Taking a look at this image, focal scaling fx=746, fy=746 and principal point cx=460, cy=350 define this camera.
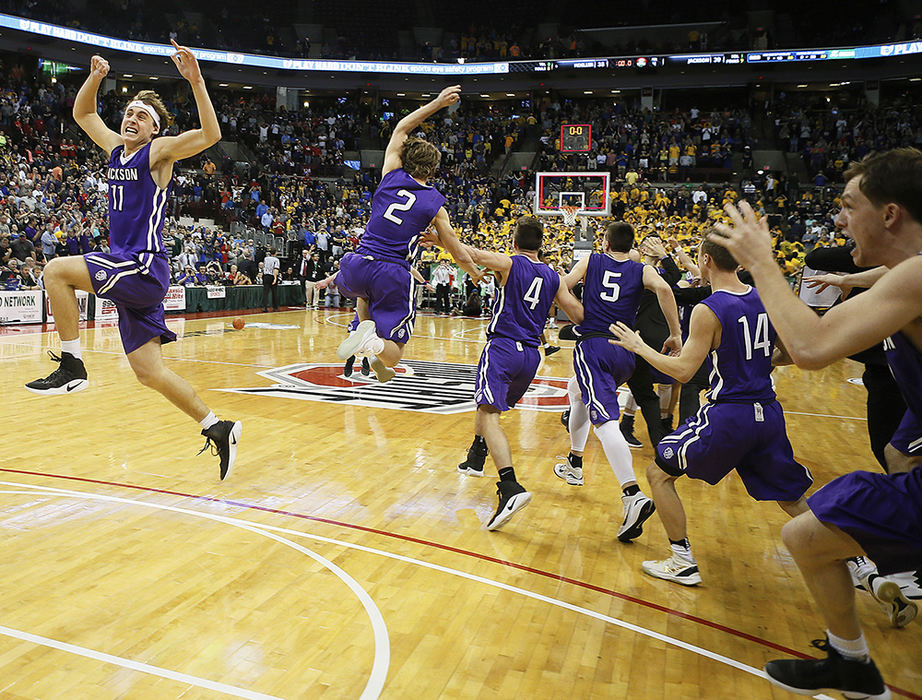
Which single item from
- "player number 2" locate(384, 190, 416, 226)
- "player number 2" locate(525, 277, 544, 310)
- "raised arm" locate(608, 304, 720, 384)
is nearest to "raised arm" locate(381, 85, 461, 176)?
"player number 2" locate(384, 190, 416, 226)

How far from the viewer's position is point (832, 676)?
2.35 metres

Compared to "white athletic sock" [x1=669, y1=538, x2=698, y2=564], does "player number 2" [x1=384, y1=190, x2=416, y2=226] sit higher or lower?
higher

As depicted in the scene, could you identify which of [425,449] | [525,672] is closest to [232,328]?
[425,449]

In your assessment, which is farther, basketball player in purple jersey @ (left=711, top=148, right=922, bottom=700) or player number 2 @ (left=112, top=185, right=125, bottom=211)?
player number 2 @ (left=112, top=185, right=125, bottom=211)

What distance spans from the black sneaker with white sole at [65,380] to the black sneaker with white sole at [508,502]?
252cm

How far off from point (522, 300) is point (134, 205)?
8.03ft

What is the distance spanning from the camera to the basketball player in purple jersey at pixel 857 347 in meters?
2.03

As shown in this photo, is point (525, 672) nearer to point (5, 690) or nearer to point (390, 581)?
point (390, 581)

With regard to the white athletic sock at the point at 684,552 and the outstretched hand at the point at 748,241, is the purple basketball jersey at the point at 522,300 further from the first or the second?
the outstretched hand at the point at 748,241

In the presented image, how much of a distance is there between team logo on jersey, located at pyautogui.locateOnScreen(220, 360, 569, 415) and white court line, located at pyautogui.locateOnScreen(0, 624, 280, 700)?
513 centimetres

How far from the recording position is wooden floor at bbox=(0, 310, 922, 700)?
2807 millimetres

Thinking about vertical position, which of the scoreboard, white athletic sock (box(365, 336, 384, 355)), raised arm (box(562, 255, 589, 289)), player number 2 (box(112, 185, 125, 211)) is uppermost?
the scoreboard

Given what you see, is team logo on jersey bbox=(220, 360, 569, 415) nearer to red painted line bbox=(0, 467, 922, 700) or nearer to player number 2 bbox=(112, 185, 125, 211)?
red painted line bbox=(0, 467, 922, 700)

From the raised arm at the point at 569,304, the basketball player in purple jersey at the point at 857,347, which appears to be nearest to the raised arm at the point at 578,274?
the raised arm at the point at 569,304
